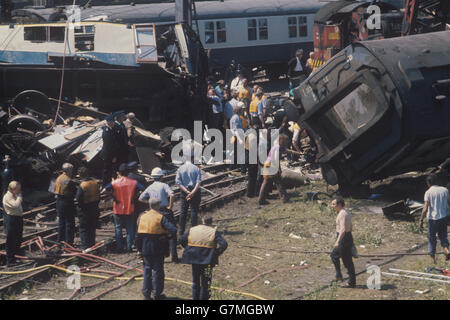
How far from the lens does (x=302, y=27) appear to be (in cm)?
3080

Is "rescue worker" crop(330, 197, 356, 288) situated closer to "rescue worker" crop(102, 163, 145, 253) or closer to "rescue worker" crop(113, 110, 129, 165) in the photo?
"rescue worker" crop(102, 163, 145, 253)

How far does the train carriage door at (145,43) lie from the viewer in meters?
18.0

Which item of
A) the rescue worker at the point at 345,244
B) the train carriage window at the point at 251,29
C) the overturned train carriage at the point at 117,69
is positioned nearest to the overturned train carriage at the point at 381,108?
the rescue worker at the point at 345,244

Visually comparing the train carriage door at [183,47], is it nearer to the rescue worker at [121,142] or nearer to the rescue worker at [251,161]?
the rescue worker at [251,161]

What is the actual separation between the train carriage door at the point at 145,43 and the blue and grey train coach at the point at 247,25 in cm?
919

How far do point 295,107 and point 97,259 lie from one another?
5.52 m

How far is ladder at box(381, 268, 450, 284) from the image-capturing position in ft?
31.5

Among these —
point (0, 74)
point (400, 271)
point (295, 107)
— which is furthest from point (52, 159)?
point (400, 271)

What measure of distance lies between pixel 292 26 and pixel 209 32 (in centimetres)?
412

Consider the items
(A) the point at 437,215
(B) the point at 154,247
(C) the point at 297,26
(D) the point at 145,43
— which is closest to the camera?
(B) the point at 154,247

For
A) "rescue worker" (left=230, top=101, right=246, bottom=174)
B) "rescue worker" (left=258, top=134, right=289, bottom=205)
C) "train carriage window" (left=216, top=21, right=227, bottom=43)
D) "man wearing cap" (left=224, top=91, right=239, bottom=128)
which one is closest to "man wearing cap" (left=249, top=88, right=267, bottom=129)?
"man wearing cap" (left=224, top=91, right=239, bottom=128)

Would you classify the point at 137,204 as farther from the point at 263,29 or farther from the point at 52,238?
the point at 263,29

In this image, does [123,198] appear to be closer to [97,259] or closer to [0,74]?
[97,259]

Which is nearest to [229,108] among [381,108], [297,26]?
[381,108]
